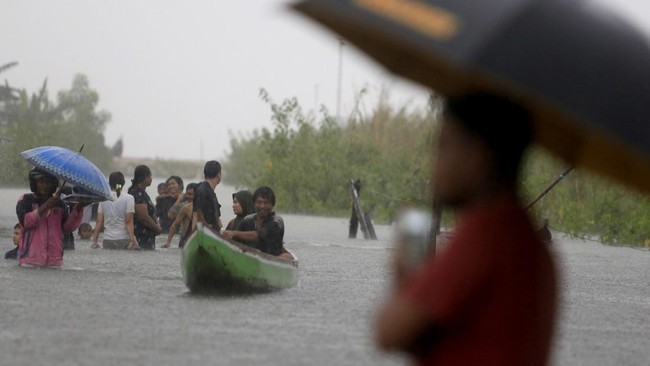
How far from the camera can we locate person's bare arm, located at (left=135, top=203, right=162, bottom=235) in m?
20.5

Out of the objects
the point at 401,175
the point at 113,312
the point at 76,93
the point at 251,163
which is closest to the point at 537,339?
the point at 113,312

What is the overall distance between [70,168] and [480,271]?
13081 mm

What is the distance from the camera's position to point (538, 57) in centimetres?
387

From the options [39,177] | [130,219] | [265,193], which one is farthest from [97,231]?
[265,193]

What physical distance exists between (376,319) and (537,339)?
1.45 ft

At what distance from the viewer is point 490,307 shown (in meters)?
3.77

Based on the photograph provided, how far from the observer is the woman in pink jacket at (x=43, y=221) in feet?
50.3

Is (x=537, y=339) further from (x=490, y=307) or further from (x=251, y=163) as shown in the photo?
(x=251, y=163)

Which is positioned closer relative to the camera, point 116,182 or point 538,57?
point 538,57

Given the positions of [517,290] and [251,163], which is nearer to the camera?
[517,290]

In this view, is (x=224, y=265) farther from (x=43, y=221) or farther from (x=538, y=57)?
(x=538, y=57)

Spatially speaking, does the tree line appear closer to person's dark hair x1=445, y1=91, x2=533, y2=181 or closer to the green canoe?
the green canoe

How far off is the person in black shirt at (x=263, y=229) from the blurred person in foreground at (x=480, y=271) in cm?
1044

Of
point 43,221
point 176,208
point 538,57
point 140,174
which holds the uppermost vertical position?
point 140,174
